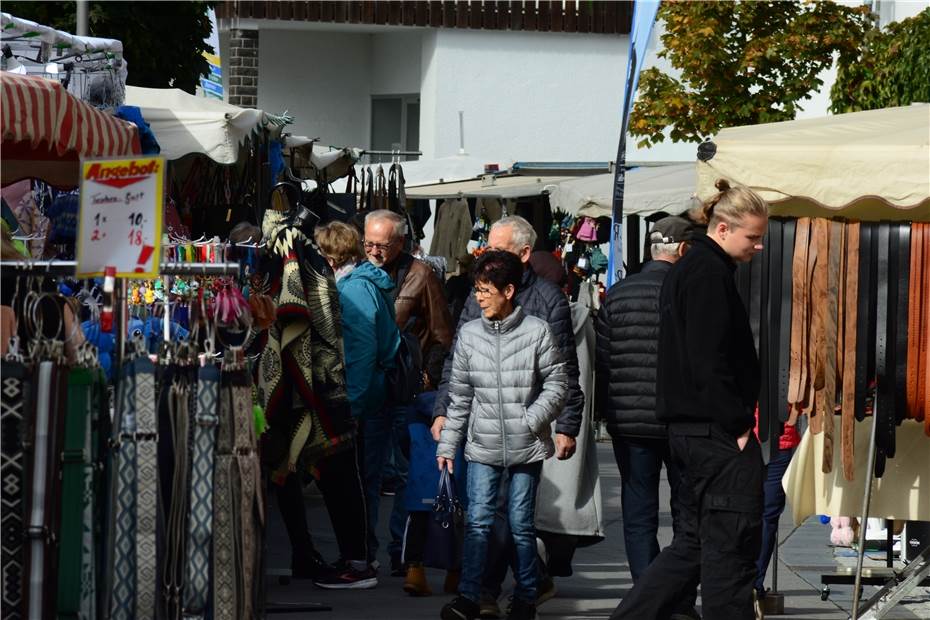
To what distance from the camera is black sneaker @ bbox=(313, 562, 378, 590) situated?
827cm

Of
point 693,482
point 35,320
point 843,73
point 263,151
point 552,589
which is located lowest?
point 552,589

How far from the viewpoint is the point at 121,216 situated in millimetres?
4895

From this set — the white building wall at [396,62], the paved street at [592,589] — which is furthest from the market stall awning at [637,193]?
the white building wall at [396,62]

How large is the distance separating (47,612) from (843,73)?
→ 18.1 metres

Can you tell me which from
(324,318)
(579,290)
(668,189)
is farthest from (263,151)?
(579,290)

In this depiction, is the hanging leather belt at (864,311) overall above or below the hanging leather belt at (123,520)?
above

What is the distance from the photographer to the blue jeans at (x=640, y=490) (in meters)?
7.39

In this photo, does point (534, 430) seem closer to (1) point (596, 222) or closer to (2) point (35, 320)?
(2) point (35, 320)

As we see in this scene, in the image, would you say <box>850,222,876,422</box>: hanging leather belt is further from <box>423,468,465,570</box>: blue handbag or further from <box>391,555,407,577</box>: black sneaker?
<box>391,555,407,577</box>: black sneaker

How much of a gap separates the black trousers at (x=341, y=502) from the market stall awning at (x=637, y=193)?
6.64m

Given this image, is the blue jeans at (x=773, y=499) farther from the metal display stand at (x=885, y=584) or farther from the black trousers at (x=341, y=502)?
the black trousers at (x=341, y=502)

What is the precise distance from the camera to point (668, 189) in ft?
49.0

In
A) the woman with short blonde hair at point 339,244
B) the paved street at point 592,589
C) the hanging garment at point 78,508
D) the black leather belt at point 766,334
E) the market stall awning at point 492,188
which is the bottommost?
the paved street at point 592,589

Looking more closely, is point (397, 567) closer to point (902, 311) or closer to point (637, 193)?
point (902, 311)
